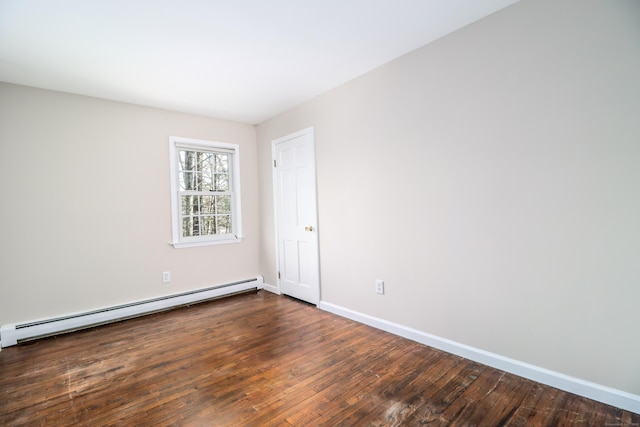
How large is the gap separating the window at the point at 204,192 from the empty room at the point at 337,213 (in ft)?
0.14

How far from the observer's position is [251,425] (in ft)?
5.33

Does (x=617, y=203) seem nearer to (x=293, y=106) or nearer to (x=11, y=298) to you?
(x=293, y=106)

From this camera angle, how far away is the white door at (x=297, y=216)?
11.7 feet

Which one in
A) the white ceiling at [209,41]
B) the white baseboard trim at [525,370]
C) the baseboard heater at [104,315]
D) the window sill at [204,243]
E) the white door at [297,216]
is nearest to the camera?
the white baseboard trim at [525,370]

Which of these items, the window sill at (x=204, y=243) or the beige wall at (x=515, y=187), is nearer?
the beige wall at (x=515, y=187)

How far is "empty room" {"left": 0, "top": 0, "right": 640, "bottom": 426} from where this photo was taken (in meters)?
1.71

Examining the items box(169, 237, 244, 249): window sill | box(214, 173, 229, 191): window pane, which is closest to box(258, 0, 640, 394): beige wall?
box(169, 237, 244, 249): window sill

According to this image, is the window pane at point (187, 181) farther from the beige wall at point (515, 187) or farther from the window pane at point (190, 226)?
the beige wall at point (515, 187)

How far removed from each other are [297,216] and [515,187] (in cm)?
245

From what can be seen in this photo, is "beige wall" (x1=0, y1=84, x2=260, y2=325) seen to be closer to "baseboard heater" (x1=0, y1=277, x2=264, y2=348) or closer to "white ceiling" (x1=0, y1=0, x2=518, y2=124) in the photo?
"baseboard heater" (x1=0, y1=277, x2=264, y2=348)

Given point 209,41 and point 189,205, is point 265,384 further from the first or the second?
point 189,205

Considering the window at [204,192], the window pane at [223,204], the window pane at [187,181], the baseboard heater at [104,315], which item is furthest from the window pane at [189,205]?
the baseboard heater at [104,315]

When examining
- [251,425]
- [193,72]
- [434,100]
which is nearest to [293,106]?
[193,72]

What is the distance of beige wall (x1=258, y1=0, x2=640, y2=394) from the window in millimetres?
2109
